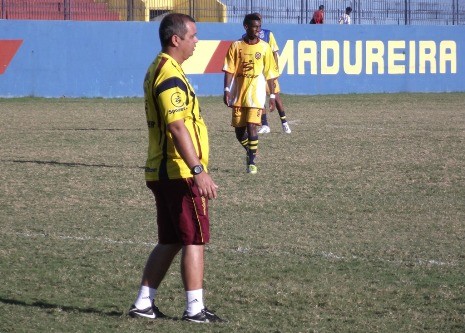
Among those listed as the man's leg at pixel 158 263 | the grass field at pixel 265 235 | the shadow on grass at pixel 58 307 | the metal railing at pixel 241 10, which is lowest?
the grass field at pixel 265 235

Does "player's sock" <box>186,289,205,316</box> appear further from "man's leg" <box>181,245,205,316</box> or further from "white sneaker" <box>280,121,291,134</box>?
"white sneaker" <box>280,121,291,134</box>

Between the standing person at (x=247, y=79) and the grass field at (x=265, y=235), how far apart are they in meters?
0.69

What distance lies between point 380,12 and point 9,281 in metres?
30.2

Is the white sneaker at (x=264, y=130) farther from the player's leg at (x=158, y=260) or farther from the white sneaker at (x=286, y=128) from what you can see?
the player's leg at (x=158, y=260)

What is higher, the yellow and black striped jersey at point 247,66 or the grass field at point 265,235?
the yellow and black striped jersey at point 247,66

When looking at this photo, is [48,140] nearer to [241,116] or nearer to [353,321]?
[241,116]

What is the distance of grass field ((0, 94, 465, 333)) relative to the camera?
6.37 m

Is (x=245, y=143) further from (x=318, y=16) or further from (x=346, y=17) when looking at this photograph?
(x=346, y=17)

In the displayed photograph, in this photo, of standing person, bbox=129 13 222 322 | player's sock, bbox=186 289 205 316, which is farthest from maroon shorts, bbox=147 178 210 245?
player's sock, bbox=186 289 205 316

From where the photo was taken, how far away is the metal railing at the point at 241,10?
30.6 meters

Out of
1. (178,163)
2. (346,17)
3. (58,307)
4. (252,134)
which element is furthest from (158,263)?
(346,17)

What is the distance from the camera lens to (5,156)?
15.1m

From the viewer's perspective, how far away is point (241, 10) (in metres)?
34.1

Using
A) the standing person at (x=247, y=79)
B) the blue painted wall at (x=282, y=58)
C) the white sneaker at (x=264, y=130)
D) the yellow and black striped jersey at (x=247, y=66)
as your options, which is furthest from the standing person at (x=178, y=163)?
the blue painted wall at (x=282, y=58)
